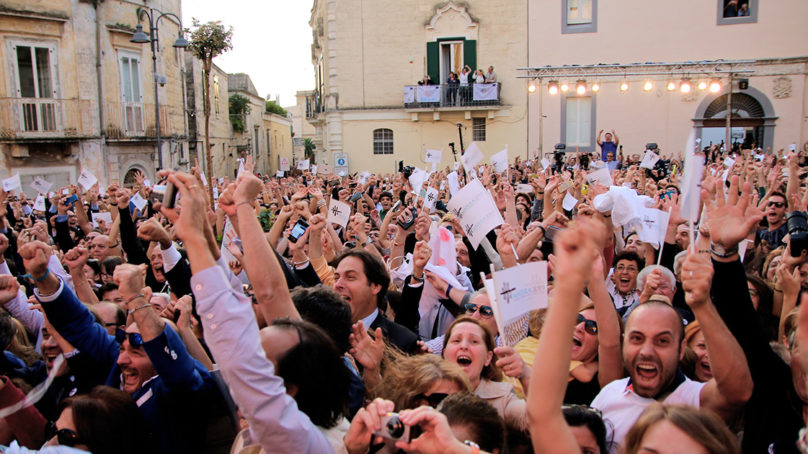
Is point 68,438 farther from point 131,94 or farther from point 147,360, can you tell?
point 131,94

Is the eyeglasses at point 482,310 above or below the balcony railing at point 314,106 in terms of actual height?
below

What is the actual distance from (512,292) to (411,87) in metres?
22.9

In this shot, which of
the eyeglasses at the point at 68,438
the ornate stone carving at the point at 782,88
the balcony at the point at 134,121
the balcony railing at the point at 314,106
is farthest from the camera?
the balcony railing at the point at 314,106

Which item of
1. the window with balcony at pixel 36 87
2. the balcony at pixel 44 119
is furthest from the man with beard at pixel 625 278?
the window with balcony at pixel 36 87

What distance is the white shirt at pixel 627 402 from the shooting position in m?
2.66

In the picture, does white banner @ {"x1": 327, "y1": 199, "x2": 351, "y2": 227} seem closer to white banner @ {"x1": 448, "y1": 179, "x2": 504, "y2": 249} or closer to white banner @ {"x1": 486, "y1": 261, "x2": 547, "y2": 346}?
white banner @ {"x1": 448, "y1": 179, "x2": 504, "y2": 249}

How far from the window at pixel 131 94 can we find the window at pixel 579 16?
1582cm

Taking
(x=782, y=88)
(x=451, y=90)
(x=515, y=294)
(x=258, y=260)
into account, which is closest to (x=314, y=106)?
(x=451, y=90)

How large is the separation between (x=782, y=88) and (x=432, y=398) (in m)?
25.5

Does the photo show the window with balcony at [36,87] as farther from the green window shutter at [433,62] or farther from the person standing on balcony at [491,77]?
the person standing on balcony at [491,77]

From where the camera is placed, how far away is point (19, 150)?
57.0 ft

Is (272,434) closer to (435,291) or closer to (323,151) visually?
(435,291)

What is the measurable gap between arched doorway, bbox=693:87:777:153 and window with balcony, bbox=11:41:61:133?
877 inches

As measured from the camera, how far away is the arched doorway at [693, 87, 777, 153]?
23203 millimetres
